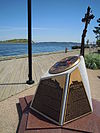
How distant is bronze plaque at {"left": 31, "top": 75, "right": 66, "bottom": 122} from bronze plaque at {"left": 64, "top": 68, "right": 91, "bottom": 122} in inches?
7.4

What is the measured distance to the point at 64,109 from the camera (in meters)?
3.00

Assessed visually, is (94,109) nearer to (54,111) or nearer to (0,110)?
(54,111)

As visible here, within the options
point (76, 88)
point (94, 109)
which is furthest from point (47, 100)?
point (94, 109)

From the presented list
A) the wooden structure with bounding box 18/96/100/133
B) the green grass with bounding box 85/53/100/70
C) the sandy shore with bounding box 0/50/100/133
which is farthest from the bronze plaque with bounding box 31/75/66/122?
the green grass with bounding box 85/53/100/70

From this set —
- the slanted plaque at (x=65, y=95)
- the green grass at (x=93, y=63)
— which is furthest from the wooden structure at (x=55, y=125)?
the green grass at (x=93, y=63)

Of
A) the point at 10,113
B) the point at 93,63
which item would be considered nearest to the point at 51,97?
the point at 10,113

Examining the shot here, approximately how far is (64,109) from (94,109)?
3.83 feet

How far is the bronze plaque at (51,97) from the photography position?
3.09 meters

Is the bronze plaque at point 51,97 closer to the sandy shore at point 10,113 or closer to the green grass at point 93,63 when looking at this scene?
the sandy shore at point 10,113

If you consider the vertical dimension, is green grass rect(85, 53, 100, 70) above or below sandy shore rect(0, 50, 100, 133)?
above

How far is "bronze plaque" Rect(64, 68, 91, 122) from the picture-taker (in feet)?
10.1

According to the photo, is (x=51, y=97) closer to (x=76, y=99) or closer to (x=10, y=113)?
(x=76, y=99)

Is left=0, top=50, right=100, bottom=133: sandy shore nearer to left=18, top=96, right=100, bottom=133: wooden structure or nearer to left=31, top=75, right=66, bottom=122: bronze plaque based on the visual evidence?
left=18, top=96, right=100, bottom=133: wooden structure

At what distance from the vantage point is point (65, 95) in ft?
10.0
